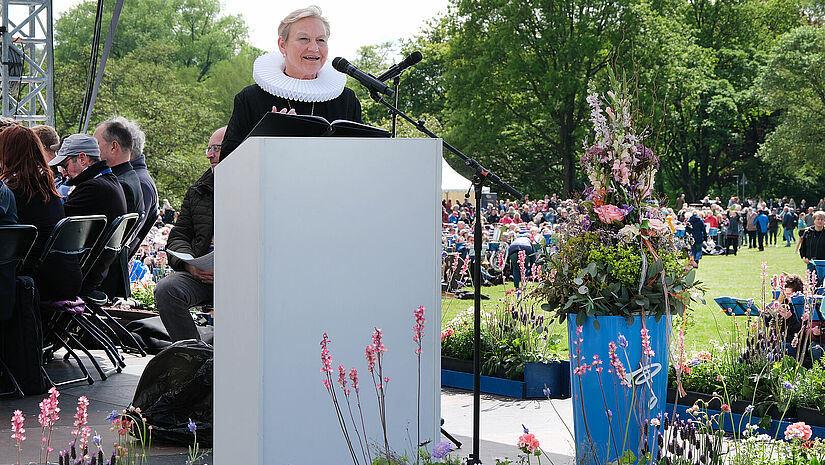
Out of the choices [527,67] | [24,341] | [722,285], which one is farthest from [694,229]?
[24,341]

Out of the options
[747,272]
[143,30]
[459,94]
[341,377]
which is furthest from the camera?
[143,30]

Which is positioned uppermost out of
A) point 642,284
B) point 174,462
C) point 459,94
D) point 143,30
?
point 143,30

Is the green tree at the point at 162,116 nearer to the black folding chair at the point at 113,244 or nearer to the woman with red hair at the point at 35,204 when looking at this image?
the black folding chair at the point at 113,244

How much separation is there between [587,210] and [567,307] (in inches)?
17.6

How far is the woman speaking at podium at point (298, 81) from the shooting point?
374 cm

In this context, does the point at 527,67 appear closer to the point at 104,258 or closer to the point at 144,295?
the point at 144,295

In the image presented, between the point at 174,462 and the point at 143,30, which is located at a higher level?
the point at 143,30

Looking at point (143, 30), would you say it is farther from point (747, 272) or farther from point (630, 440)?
point (630, 440)

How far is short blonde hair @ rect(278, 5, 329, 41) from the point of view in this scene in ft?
12.1

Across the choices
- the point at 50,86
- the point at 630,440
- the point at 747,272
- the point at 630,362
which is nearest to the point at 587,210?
the point at 630,362

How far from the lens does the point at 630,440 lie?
11.9 feet

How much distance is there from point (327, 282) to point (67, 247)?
164 inches

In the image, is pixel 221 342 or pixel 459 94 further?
pixel 459 94

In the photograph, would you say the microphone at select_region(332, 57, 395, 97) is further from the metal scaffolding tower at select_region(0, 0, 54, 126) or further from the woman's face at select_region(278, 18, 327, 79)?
the metal scaffolding tower at select_region(0, 0, 54, 126)
